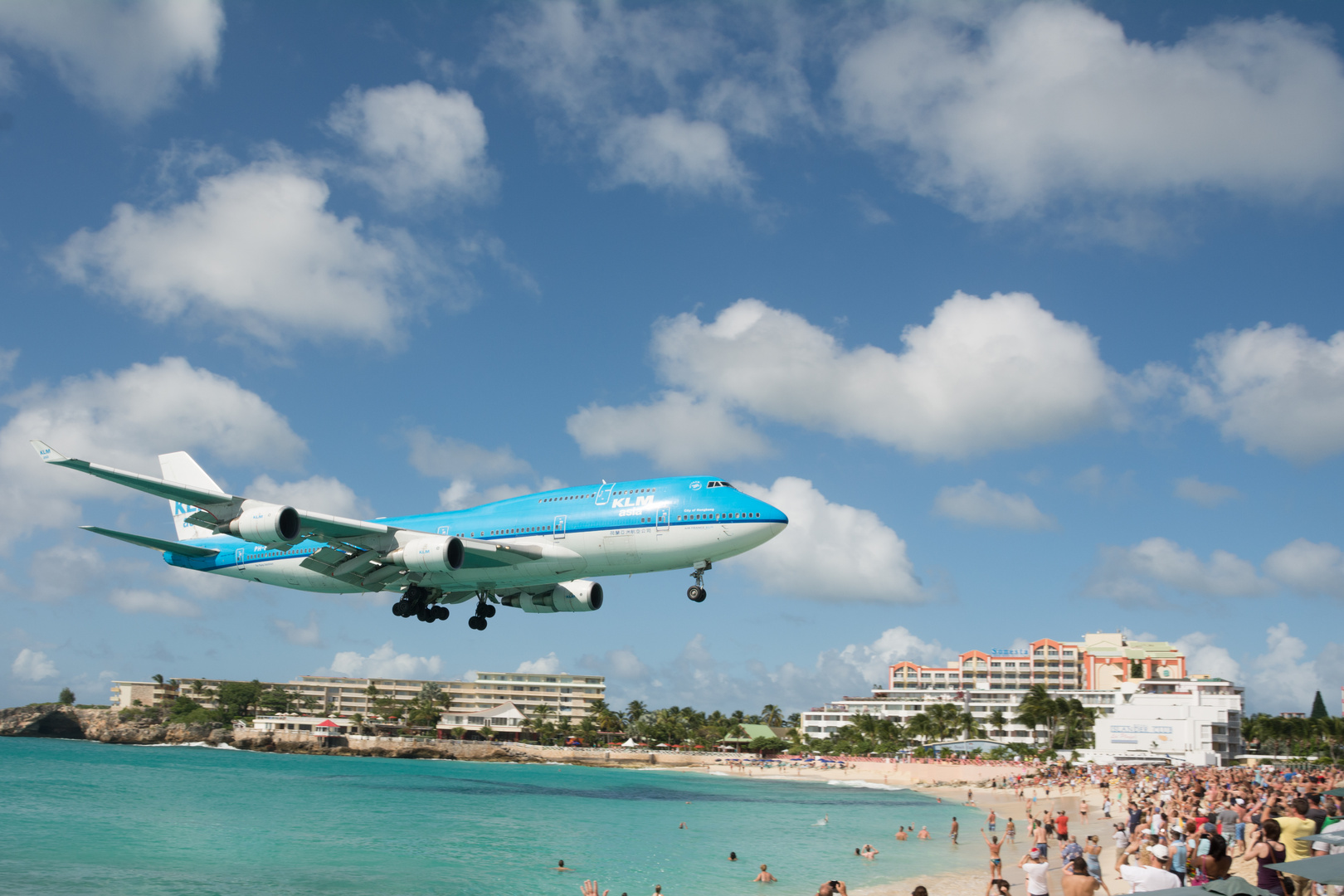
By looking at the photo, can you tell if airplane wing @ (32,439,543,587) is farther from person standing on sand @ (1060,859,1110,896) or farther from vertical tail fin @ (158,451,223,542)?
person standing on sand @ (1060,859,1110,896)

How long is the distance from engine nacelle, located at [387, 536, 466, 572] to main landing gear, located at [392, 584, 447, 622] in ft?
14.6

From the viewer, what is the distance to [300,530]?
33062mm

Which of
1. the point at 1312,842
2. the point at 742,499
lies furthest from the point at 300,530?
the point at 1312,842

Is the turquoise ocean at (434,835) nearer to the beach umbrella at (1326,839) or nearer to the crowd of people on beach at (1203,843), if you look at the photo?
the crowd of people on beach at (1203,843)

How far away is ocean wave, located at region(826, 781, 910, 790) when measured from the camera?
110531 millimetres

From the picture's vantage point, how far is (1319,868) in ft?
37.5

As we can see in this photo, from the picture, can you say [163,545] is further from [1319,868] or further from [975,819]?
[975,819]

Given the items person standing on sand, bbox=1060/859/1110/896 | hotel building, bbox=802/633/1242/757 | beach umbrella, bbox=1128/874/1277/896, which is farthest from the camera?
hotel building, bbox=802/633/1242/757

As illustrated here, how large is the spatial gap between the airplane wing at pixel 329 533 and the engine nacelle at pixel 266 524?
321mm

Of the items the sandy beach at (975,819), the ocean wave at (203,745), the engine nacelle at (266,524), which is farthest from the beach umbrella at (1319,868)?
the ocean wave at (203,745)

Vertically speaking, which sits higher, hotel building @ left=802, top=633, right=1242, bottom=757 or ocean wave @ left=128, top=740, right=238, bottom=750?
hotel building @ left=802, top=633, right=1242, bottom=757

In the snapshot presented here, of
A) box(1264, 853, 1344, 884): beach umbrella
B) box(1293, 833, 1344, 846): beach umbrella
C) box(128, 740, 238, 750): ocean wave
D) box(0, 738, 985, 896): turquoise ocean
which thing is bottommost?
box(128, 740, 238, 750): ocean wave

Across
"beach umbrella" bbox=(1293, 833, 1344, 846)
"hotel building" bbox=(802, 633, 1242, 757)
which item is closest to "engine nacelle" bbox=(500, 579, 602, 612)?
"beach umbrella" bbox=(1293, 833, 1344, 846)

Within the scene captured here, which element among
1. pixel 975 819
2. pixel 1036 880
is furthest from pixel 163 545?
pixel 975 819
